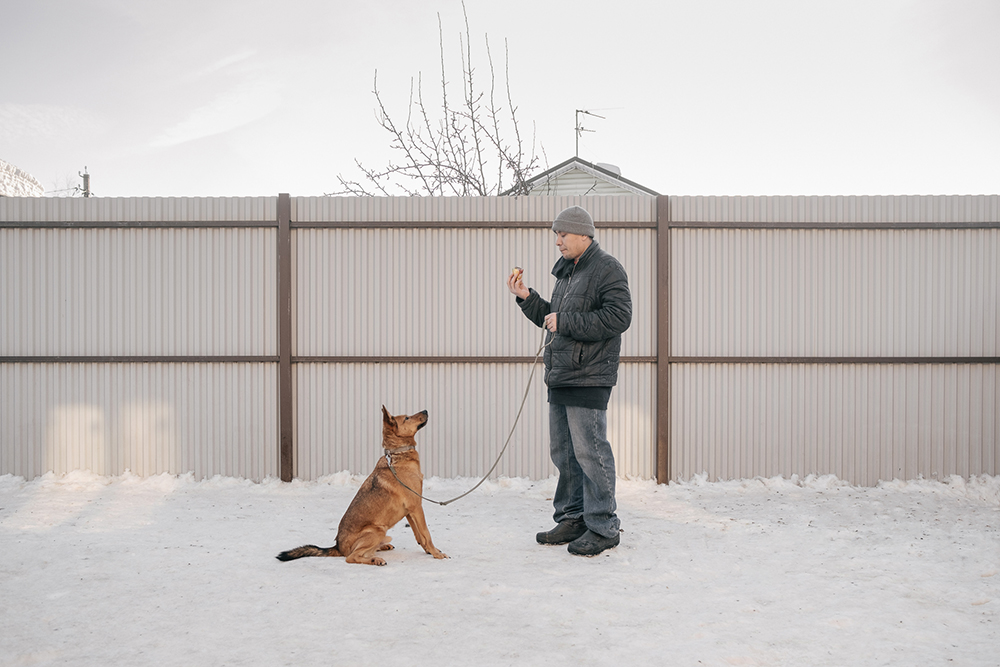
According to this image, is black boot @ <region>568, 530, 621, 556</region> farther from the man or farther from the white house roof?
the white house roof

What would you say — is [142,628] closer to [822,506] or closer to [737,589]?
[737,589]

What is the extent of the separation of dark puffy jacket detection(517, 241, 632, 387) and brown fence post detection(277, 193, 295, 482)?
108 inches

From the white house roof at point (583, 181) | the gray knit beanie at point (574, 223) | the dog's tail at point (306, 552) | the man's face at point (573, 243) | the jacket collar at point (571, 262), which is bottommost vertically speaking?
the dog's tail at point (306, 552)

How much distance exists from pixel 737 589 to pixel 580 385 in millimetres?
1327

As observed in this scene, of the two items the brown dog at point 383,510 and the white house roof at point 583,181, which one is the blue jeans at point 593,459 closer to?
the brown dog at point 383,510

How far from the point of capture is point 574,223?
413 cm

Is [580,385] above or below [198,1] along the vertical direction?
below

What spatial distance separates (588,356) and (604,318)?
26 cm

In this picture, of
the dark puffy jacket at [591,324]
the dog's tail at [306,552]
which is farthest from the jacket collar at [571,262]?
the dog's tail at [306,552]

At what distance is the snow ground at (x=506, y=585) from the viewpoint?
111 inches

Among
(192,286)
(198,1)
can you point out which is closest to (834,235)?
(192,286)

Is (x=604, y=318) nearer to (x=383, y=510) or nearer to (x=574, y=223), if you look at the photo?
(x=574, y=223)

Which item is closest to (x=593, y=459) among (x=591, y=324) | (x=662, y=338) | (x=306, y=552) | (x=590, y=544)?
(x=590, y=544)

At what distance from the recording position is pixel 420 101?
11406mm
